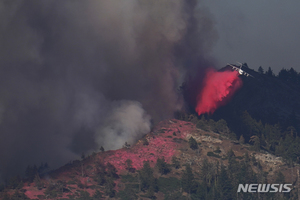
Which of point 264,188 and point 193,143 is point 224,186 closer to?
point 264,188

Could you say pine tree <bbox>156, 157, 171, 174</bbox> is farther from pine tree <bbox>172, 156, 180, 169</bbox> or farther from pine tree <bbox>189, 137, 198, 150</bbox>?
pine tree <bbox>189, 137, 198, 150</bbox>

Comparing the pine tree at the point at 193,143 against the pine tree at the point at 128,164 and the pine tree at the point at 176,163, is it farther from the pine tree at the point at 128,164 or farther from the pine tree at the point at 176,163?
the pine tree at the point at 128,164

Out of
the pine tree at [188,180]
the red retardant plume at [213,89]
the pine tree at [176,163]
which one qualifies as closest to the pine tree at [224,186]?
the pine tree at [188,180]

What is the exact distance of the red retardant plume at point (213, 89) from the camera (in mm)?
167625

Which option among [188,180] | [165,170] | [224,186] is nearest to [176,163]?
[165,170]

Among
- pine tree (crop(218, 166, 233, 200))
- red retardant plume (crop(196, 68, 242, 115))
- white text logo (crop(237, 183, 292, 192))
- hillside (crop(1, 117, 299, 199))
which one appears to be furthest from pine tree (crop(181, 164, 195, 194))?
red retardant plume (crop(196, 68, 242, 115))

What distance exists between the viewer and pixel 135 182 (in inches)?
5138

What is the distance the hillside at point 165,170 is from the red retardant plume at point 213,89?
15478 mm

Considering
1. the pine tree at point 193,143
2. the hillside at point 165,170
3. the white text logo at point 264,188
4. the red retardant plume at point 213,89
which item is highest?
the red retardant plume at point 213,89

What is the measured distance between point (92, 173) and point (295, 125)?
76.3 m

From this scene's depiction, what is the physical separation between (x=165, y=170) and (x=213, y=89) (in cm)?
4072

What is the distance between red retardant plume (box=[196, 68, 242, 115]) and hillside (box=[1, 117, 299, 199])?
15.5 m

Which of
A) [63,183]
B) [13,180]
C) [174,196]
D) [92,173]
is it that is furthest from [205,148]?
[13,180]

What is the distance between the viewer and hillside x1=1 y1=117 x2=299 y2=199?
406ft
